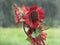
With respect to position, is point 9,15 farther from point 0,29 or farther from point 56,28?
point 56,28

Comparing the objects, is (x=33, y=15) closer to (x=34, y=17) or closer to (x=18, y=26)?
(x=34, y=17)

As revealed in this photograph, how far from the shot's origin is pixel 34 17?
2.45 feet

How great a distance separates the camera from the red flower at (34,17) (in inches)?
29.1

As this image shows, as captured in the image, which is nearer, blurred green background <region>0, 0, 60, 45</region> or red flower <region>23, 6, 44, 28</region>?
red flower <region>23, 6, 44, 28</region>

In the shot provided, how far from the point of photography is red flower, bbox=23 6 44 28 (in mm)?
740

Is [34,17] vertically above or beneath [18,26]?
above

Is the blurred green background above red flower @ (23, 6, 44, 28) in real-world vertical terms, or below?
below

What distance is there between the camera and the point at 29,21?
2.44 feet

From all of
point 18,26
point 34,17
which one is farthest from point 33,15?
point 18,26

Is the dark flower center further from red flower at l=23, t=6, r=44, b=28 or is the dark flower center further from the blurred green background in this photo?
the blurred green background

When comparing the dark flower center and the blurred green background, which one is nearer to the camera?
the dark flower center

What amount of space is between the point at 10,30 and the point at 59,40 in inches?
19.3

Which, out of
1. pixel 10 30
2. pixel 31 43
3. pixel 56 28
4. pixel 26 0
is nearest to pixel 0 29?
pixel 10 30

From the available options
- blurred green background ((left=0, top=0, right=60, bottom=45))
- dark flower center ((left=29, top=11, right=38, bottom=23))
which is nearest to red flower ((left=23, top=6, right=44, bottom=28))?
dark flower center ((left=29, top=11, right=38, bottom=23))
